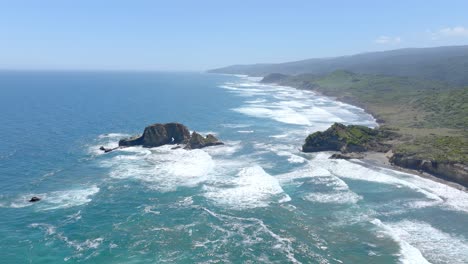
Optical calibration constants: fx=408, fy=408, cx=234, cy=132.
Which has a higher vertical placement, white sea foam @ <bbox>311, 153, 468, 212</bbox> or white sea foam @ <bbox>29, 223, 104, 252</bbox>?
white sea foam @ <bbox>29, 223, 104, 252</bbox>

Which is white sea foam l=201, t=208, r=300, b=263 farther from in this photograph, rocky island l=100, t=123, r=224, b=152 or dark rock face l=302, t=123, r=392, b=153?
dark rock face l=302, t=123, r=392, b=153

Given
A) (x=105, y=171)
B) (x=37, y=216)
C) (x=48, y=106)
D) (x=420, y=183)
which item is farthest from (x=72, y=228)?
(x=48, y=106)

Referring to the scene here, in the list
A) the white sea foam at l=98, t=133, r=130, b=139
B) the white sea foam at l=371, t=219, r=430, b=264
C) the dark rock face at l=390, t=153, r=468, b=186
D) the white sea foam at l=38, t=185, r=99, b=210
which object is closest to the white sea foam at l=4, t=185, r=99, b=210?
the white sea foam at l=38, t=185, r=99, b=210

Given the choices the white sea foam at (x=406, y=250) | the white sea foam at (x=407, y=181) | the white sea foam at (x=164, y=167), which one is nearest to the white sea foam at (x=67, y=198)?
the white sea foam at (x=164, y=167)

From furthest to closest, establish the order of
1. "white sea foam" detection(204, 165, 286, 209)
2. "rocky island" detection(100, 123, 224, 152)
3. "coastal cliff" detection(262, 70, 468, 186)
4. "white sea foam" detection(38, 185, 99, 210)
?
"rocky island" detection(100, 123, 224, 152), "coastal cliff" detection(262, 70, 468, 186), "white sea foam" detection(204, 165, 286, 209), "white sea foam" detection(38, 185, 99, 210)

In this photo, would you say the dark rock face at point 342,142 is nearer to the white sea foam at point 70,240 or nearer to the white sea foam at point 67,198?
the white sea foam at point 67,198

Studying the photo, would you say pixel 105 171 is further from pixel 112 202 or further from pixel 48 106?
pixel 48 106
